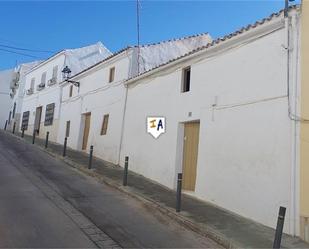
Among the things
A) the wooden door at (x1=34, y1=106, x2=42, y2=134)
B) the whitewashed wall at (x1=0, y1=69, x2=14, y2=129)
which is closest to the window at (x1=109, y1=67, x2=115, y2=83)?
the wooden door at (x1=34, y1=106, x2=42, y2=134)

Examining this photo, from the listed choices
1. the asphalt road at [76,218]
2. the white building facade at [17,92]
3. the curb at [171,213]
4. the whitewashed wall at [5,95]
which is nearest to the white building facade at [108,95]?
the curb at [171,213]

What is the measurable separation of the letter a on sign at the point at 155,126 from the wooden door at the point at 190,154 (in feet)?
4.08

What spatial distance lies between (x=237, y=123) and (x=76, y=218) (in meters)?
4.68

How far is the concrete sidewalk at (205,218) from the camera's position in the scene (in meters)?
7.70

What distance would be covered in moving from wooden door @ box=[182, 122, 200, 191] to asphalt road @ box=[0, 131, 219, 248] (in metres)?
2.30

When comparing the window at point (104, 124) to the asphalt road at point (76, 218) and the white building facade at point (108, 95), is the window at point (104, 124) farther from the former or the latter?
the asphalt road at point (76, 218)

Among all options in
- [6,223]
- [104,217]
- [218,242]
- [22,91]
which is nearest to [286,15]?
[218,242]

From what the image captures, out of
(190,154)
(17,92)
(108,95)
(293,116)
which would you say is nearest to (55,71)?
(108,95)

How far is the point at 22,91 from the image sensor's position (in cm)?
3597

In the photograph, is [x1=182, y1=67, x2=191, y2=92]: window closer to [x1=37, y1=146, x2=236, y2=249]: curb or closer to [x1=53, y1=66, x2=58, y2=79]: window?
[x1=37, y1=146, x2=236, y2=249]: curb

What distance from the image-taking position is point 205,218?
9141mm

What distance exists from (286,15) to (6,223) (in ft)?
24.2

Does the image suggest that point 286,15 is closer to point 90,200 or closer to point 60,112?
point 90,200

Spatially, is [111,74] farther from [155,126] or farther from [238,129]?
[238,129]
